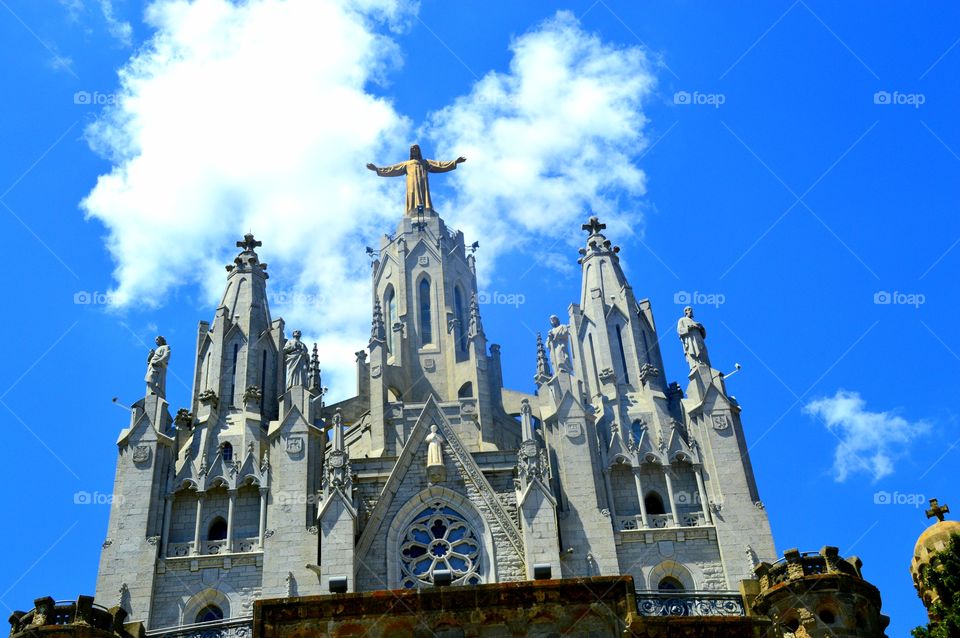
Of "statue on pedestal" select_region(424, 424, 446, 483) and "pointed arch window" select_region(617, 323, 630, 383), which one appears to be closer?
"statue on pedestal" select_region(424, 424, 446, 483)

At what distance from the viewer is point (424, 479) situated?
38.8 meters

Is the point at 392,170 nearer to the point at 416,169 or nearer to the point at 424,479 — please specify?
the point at 416,169

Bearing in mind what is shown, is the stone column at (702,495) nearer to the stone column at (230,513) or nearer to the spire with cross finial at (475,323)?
the spire with cross finial at (475,323)

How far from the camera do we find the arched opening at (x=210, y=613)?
3553cm

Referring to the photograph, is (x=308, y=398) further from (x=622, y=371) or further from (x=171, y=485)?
(x=622, y=371)

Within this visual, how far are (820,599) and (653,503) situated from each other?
1426cm

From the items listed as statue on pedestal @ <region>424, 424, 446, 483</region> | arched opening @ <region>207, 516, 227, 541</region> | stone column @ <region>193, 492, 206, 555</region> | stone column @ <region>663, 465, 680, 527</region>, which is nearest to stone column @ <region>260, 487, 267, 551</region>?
arched opening @ <region>207, 516, 227, 541</region>

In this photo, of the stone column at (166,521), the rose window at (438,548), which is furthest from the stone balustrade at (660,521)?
the stone column at (166,521)

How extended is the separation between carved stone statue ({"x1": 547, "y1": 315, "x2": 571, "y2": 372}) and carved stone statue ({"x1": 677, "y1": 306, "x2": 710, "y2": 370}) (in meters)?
4.12

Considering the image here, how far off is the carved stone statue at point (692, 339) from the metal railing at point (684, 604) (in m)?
18.4

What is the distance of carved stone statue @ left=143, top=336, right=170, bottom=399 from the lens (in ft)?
132

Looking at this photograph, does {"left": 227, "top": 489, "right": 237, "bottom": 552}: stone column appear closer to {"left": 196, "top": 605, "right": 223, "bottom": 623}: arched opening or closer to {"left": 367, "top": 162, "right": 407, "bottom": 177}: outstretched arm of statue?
{"left": 196, "top": 605, "right": 223, "bottom": 623}: arched opening

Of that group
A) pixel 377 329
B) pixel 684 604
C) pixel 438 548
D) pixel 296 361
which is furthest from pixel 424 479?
pixel 684 604

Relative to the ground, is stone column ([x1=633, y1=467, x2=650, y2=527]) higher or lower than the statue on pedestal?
lower
